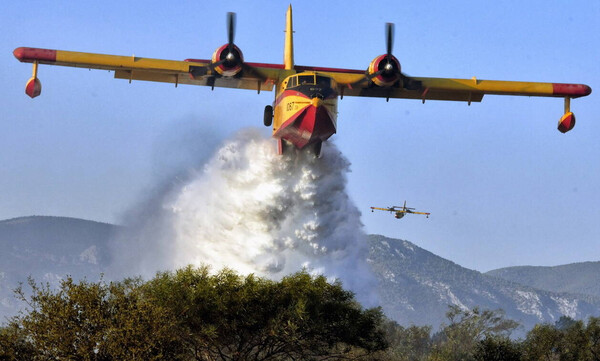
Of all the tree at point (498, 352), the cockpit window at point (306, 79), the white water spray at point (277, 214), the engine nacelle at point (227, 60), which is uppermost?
the engine nacelle at point (227, 60)

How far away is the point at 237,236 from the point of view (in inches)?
1601

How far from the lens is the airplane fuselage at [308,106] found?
33.5m

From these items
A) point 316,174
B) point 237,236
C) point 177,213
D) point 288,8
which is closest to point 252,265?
point 237,236

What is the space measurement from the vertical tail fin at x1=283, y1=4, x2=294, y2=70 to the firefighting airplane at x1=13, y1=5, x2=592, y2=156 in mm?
56

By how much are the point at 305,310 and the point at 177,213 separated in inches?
651

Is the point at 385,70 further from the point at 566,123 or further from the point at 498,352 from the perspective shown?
the point at 498,352

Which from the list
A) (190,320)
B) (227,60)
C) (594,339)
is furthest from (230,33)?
(594,339)

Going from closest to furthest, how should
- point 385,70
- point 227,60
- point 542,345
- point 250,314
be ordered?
point 250,314
point 227,60
point 385,70
point 542,345

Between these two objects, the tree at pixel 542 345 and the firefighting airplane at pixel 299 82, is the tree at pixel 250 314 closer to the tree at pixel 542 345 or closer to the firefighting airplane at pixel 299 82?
the firefighting airplane at pixel 299 82

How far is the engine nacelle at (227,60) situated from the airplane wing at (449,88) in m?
4.40

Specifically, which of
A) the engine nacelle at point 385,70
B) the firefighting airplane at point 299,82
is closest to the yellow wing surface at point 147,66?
the firefighting airplane at point 299,82

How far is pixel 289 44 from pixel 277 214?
26.9ft

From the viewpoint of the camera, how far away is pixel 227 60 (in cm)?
3531

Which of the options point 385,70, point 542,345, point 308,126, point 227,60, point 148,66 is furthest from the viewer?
point 542,345
